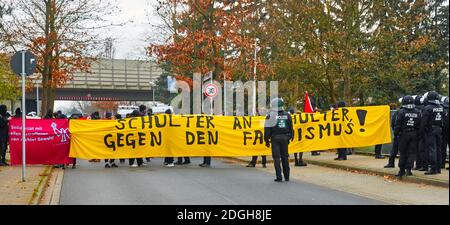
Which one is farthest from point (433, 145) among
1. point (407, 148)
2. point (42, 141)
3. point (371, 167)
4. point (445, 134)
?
point (42, 141)

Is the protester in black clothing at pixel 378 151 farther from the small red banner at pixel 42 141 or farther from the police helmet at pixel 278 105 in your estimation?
the small red banner at pixel 42 141

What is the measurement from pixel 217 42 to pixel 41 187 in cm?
1499

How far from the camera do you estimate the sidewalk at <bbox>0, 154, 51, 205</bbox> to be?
10.8 m

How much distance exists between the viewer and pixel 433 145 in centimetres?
1414

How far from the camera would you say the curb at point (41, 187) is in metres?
10.8

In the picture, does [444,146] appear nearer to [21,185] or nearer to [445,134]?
[445,134]

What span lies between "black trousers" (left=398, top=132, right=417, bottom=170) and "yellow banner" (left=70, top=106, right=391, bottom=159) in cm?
537

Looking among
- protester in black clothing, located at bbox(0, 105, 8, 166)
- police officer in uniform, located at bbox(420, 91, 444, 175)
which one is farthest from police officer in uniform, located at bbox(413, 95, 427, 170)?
protester in black clothing, located at bbox(0, 105, 8, 166)

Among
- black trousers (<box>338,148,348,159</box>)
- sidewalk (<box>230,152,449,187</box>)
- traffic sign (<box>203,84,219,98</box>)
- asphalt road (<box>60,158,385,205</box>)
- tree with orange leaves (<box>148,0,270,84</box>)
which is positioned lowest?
asphalt road (<box>60,158,385,205</box>)

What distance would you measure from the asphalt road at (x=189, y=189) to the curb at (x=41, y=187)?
1.41 feet

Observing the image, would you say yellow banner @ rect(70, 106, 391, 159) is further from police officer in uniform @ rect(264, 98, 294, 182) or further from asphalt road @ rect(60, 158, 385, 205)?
police officer in uniform @ rect(264, 98, 294, 182)

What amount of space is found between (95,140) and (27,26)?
11916 mm
